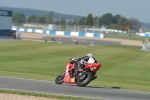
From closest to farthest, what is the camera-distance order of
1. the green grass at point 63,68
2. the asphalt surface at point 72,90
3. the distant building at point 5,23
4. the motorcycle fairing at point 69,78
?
the asphalt surface at point 72,90, the motorcycle fairing at point 69,78, the green grass at point 63,68, the distant building at point 5,23

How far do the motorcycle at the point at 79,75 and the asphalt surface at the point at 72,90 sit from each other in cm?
26

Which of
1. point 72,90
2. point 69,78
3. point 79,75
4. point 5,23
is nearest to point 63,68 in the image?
point 69,78

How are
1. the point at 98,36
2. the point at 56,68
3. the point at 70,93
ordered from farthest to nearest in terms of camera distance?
the point at 98,36 → the point at 56,68 → the point at 70,93

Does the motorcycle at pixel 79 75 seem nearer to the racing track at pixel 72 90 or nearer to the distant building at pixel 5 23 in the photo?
the racing track at pixel 72 90

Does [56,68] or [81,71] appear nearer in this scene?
[81,71]

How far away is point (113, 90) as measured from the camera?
62.5ft

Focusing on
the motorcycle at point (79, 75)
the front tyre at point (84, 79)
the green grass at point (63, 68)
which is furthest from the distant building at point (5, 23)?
the front tyre at point (84, 79)

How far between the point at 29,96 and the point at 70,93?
216 cm

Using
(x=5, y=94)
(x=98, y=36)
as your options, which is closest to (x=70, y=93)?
(x=5, y=94)

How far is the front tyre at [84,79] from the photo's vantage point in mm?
19156

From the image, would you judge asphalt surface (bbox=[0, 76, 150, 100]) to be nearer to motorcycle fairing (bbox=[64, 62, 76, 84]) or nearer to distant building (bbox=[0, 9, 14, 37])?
motorcycle fairing (bbox=[64, 62, 76, 84])

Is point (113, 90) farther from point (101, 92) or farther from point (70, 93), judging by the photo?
point (70, 93)

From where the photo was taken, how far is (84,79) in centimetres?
1942

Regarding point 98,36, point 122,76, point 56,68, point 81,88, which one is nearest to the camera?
point 81,88
